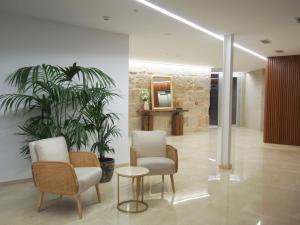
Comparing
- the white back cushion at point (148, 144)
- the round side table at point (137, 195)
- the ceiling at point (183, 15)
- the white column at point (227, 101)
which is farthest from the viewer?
the white column at point (227, 101)

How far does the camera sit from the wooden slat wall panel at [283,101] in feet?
27.3

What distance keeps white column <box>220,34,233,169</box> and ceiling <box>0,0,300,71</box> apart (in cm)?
32

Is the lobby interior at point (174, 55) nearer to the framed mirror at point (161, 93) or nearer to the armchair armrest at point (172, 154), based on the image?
the armchair armrest at point (172, 154)

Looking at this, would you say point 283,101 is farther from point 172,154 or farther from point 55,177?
point 55,177

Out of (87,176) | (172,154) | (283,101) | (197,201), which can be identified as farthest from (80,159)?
(283,101)

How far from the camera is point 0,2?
404cm

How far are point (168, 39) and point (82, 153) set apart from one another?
3.34 meters

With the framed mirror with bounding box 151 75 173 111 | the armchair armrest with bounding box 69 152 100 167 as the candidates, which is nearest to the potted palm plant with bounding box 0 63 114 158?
the armchair armrest with bounding box 69 152 100 167

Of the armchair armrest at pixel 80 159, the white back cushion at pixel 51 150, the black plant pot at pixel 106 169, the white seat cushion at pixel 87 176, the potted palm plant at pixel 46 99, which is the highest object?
the potted palm plant at pixel 46 99

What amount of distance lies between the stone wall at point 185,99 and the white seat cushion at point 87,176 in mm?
5948

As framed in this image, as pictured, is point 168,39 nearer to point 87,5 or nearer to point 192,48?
point 192,48

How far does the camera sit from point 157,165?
13.8ft

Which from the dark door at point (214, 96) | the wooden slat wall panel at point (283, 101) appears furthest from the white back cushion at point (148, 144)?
the dark door at point (214, 96)

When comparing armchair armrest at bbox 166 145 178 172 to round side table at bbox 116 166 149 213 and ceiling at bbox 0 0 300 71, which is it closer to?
round side table at bbox 116 166 149 213
